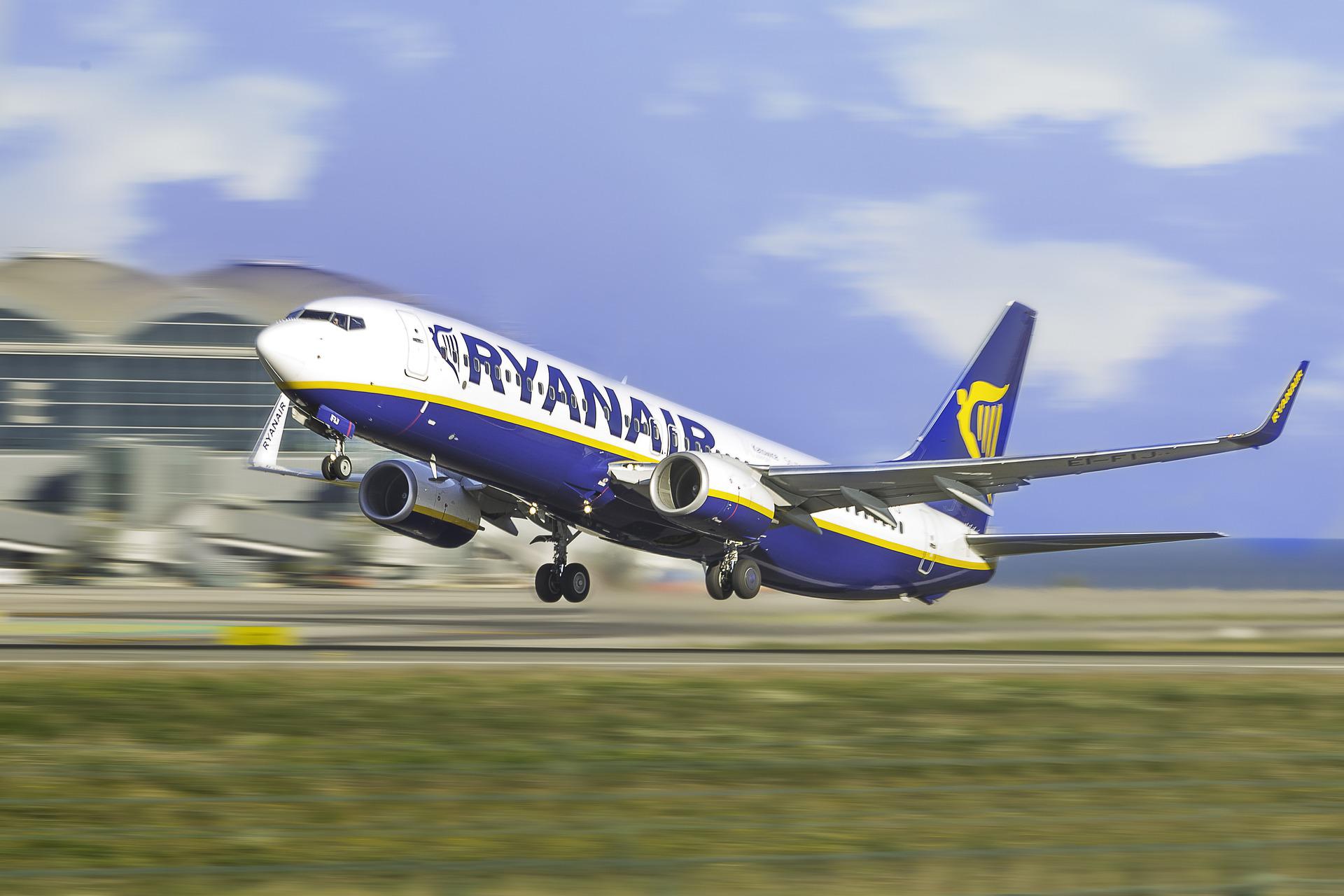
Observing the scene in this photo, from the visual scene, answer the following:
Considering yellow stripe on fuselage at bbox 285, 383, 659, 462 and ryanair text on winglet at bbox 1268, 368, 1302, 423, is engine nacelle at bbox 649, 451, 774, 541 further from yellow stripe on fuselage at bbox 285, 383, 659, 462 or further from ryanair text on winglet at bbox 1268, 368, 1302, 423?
ryanair text on winglet at bbox 1268, 368, 1302, 423

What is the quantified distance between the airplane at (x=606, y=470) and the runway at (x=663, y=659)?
364cm

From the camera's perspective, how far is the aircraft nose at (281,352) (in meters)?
22.6

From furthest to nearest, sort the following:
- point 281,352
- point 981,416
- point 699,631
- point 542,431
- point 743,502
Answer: point 981,416, point 699,631, point 743,502, point 542,431, point 281,352

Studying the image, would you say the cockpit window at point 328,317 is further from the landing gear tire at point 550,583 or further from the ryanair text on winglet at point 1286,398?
the ryanair text on winglet at point 1286,398

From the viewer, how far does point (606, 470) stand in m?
27.0

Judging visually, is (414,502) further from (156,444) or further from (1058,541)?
(156,444)

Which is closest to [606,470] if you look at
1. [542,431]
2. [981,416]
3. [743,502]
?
[542,431]

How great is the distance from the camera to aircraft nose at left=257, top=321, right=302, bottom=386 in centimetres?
2262

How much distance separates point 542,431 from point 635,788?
14151 mm

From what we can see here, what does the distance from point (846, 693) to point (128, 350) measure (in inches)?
2752

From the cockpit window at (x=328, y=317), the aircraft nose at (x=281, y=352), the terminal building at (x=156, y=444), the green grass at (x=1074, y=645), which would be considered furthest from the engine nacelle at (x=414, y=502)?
the terminal building at (x=156, y=444)

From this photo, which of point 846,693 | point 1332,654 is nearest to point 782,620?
point 1332,654

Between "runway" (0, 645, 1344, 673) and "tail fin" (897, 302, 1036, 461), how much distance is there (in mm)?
12096

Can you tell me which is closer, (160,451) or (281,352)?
(281,352)
